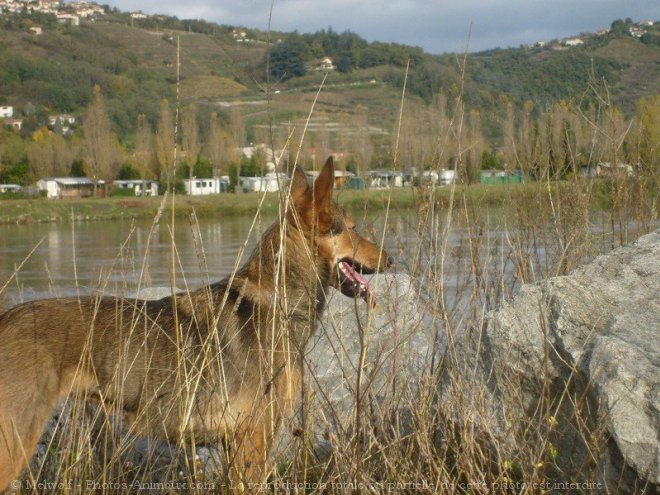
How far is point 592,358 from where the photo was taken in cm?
287

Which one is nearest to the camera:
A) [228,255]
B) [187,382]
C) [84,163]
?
[187,382]

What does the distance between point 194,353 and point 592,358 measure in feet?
5.89

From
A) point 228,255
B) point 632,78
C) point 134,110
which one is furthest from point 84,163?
point 228,255

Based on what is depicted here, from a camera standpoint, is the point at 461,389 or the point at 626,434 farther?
the point at 461,389

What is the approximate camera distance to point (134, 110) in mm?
88500

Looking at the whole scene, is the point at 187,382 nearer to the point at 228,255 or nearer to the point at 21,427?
the point at 21,427

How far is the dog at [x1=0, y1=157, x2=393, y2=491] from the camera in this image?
A: 306cm

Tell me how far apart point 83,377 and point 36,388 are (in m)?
0.20

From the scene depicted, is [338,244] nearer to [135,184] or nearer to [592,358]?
[592,358]

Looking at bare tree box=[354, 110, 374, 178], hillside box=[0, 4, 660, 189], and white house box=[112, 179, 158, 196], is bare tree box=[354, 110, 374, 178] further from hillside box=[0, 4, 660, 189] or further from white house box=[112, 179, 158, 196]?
white house box=[112, 179, 158, 196]

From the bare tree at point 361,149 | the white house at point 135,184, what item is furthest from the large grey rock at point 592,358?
the white house at point 135,184

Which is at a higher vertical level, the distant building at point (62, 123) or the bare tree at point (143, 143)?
the distant building at point (62, 123)

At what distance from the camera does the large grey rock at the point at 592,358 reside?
2660mm

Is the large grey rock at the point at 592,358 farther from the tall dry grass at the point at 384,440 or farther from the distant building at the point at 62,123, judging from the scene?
the distant building at the point at 62,123
